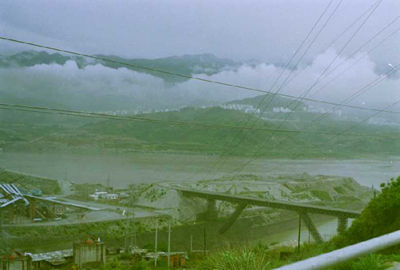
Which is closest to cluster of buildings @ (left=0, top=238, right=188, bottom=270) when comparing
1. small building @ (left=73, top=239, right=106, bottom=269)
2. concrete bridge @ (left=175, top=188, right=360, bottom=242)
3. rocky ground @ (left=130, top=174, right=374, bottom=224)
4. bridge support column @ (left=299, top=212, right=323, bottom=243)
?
small building @ (left=73, top=239, right=106, bottom=269)

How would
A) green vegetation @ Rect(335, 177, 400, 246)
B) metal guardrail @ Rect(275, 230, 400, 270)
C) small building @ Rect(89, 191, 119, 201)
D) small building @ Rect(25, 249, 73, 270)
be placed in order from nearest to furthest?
metal guardrail @ Rect(275, 230, 400, 270) < green vegetation @ Rect(335, 177, 400, 246) < small building @ Rect(25, 249, 73, 270) < small building @ Rect(89, 191, 119, 201)

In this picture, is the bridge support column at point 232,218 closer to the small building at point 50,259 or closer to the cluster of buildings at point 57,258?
the cluster of buildings at point 57,258

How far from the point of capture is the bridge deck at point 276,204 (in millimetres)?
17831

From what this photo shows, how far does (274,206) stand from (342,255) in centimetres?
2002

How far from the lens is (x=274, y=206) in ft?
69.1

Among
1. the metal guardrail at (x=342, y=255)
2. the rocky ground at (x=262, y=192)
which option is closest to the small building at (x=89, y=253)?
the rocky ground at (x=262, y=192)

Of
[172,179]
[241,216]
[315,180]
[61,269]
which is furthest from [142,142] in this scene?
[61,269]

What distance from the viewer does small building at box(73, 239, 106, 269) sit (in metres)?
12.8

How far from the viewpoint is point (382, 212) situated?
235 inches

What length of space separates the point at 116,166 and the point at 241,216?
782 cm

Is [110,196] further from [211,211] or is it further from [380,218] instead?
[380,218]

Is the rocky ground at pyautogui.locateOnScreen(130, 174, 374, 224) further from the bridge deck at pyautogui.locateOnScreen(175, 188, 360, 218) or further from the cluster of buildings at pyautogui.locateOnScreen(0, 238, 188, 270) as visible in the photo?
the cluster of buildings at pyautogui.locateOnScreen(0, 238, 188, 270)

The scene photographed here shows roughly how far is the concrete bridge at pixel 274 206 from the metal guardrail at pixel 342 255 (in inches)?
564

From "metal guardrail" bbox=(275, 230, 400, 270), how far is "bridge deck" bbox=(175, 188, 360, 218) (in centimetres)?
1702
